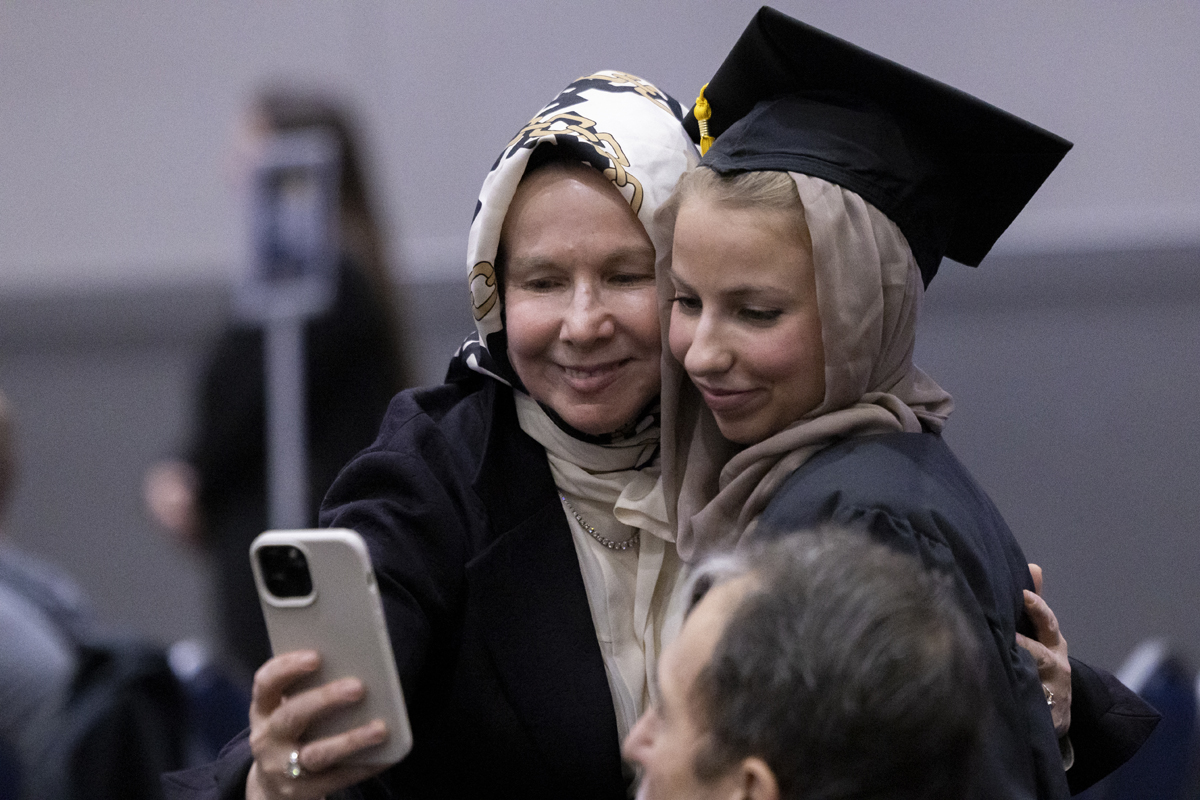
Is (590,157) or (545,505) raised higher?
(590,157)

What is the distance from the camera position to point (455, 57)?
4.68m

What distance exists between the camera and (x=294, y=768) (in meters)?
1.29

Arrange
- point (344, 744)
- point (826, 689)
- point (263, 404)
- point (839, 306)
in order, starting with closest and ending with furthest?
1. point (826, 689)
2. point (344, 744)
3. point (839, 306)
4. point (263, 404)

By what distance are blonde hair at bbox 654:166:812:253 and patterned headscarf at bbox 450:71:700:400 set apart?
11 cm

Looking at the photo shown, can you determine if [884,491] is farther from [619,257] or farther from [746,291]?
[619,257]

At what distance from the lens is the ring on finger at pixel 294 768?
129 cm

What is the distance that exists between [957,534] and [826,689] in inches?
12.4

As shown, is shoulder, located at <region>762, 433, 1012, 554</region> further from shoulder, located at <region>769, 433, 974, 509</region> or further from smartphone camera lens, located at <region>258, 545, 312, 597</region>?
smartphone camera lens, located at <region>258, 545, 312, 597</region>

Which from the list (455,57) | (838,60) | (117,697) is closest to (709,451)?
(838,60)

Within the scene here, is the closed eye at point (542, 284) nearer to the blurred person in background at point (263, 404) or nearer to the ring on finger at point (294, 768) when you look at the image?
the ring on finger at point (294, 768)

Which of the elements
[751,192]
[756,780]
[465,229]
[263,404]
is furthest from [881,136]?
[465,229]

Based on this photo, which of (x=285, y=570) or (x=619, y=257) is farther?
(x=619, y=257)

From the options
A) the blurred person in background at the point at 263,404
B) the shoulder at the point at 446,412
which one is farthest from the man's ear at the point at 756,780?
the blurred person in background at the point at 263,404

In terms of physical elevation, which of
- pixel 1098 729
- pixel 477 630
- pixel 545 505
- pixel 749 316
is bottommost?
pixel 1098 729
